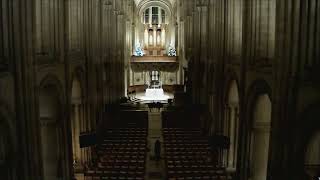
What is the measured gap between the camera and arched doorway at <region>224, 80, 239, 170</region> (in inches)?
852

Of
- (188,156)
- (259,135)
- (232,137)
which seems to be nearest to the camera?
(259,135)

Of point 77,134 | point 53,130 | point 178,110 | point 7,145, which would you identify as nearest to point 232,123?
point 77,134

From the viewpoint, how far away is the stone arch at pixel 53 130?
686 inches

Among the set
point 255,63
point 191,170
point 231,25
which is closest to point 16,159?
point 191,170

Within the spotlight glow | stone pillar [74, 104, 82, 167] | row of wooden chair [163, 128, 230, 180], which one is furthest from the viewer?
the spotlight glow

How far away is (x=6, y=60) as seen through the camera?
41.0ft

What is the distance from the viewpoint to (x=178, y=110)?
33312 millimetres

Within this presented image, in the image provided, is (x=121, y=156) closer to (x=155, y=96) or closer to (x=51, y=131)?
(x=51, y=131)

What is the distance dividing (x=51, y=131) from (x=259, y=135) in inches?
368

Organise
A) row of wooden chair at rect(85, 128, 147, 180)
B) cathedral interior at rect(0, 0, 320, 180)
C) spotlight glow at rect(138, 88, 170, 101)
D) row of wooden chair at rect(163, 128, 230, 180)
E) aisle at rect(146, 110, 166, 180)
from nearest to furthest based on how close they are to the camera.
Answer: cathedral interior at rect(0, 0, 320, 180), row of wooden chair at rect(163, 128, 230, 180), row of wooden chair at rect(85, 128, 147, 180), aisle at rect(146, 110, 166, 180), spotlight glow at rect(138, 88, 170, 101)

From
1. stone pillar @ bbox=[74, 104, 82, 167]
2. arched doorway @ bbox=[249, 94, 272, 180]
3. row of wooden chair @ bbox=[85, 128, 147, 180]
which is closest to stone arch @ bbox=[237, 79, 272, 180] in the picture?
arched doorway @ bbox=[249, 94, 272, 180]

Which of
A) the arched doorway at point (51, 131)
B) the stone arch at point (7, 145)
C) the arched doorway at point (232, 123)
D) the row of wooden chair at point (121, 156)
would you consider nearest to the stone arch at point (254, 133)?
the arched doorway at point (232, 123)

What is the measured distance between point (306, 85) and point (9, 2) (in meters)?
9.80

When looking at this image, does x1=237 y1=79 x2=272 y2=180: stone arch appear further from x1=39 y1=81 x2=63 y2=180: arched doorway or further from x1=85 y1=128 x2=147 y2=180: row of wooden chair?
x1=39 y1=81 x2=63 y2=180: arched doorway
